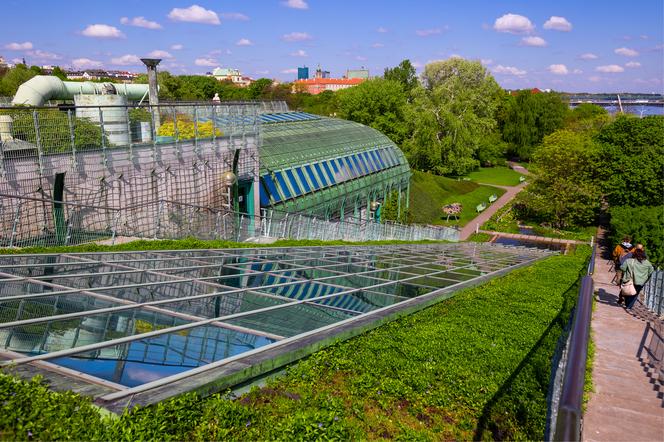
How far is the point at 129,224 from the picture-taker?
17.5 meters

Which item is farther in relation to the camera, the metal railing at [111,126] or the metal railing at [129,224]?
the metal railing at [111,126]

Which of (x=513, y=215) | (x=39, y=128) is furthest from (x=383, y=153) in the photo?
(x=39, y=128)

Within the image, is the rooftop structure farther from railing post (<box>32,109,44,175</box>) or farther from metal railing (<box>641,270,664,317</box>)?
metal railing (<box>641,270,664,317</box>)

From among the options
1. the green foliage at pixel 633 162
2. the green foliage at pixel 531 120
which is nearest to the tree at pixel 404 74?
the green foliage at pixel 531 120

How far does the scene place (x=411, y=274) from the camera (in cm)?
1241

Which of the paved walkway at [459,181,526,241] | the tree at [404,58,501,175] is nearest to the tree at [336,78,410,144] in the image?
the tree at [404,58,501,175]

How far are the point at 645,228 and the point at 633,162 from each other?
12.7 m

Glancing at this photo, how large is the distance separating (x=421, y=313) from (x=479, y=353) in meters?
2.11

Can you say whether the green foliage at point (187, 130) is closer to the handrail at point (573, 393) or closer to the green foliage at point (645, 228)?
the handrail at point (573, 393)

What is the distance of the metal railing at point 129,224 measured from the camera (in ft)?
45.4

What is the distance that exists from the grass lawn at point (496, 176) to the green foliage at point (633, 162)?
74.3ft

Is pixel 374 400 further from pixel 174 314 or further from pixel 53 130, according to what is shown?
pixel 53 130

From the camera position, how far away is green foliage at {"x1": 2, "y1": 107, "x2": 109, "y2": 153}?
47.6ft

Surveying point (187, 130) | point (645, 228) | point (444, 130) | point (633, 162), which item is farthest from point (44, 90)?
point (444, 130)
